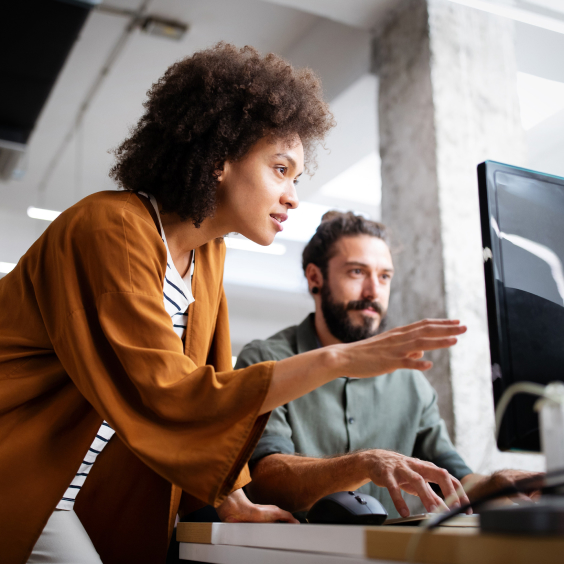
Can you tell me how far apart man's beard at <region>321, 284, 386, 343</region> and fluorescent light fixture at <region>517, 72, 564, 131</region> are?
241 cm

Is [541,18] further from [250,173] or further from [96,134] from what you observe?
[96,134]

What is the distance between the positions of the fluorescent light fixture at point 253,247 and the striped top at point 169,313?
16.1ft

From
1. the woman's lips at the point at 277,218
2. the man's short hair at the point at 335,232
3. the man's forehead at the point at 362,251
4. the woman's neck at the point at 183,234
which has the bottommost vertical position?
the woman's neck at the point at 183,234

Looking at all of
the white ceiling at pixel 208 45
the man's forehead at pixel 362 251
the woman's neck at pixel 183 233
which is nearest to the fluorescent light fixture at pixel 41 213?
the white ceiling at pixel 208 45

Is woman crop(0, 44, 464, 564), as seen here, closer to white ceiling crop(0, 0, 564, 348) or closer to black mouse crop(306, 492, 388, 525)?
black mouse crop(306, 492, 388, 525)

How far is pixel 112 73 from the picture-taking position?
406 centimetres

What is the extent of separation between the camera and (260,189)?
117cm

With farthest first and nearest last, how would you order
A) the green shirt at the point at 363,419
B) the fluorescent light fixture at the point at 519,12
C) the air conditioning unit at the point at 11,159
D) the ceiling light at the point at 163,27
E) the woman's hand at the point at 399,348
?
the air conditioning unit at the point at 11,159 → the ceiling light at the point at 163,27 → the fluorescent light fixture at the point at 519,12 → the green shirt at the point at 363,419 → the woman's hand at the point at 399,348

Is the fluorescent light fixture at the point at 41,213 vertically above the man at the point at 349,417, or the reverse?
the fluorescent light fixture at the point at 41,213

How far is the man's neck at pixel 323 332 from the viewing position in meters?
1.81

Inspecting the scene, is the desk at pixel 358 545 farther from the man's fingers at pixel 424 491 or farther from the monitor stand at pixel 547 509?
the man's fingers at pixel 424 491

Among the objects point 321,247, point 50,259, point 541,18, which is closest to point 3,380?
point 50,259

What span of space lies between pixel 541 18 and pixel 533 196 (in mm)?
1988

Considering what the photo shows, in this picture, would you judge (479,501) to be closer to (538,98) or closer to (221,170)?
(221,170)
